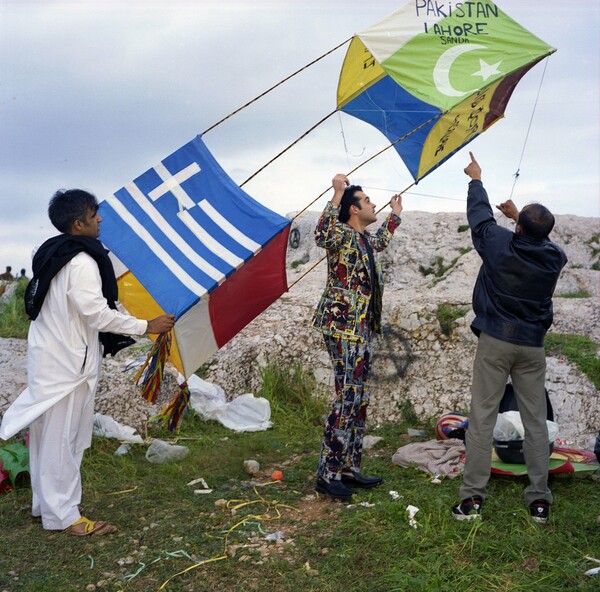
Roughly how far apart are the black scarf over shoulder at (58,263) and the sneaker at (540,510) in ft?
9.08

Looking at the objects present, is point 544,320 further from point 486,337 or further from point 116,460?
point 116,460

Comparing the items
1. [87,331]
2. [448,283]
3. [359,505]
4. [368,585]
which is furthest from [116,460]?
[448,283]

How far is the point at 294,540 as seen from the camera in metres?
3.94

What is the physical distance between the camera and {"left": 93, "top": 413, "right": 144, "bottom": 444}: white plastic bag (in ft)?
19.3

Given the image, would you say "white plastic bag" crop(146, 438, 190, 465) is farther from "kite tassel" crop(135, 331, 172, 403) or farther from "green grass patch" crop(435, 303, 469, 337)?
"green grass patch" crop(435, 303, 469, 337)

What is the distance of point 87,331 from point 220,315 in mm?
969

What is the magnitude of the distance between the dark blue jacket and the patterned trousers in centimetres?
80

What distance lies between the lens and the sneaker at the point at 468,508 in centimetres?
395

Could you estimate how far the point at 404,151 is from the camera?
18.1 ft

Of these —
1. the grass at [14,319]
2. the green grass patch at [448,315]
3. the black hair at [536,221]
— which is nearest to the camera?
the black hair at [536,221]

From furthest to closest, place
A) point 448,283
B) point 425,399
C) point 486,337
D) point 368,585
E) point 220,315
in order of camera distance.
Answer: point 448,283 < point 425,399 < point 220,315 < point 486,337 < point 368,585

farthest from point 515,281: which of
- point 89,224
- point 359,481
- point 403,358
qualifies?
point 403,358

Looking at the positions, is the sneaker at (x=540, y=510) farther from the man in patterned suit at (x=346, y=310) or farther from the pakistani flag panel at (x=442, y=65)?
the pakistani flag panel at (x=442, y=65)

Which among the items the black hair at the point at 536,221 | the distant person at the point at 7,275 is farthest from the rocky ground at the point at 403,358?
the distant person at the point at 7,275
